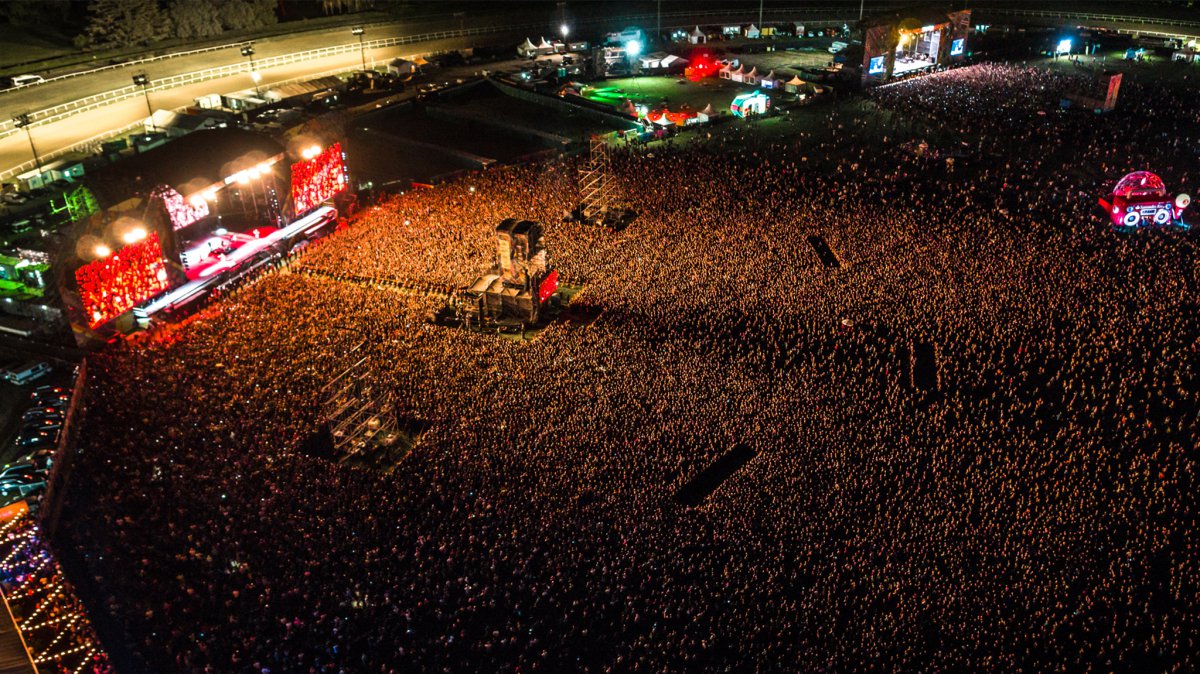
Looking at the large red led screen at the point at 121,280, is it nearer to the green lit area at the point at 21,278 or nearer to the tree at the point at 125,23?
the green lit area at the point at 21,278

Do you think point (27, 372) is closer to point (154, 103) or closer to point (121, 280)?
point (121, 280)

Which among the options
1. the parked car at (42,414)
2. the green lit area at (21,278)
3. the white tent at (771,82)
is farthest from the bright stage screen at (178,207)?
the white tent at (771,82)

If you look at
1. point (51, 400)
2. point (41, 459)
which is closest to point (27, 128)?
point (51, 400)

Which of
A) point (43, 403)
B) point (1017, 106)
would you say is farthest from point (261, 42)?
point (1017, 106)

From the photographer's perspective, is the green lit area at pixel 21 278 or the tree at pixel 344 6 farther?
the tree at pixel 344 6

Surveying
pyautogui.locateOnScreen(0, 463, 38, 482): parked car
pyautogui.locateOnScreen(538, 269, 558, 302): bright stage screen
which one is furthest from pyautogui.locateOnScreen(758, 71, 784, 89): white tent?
pyautogui.locateOnScreen(0, 463, 38, 482): parked car
